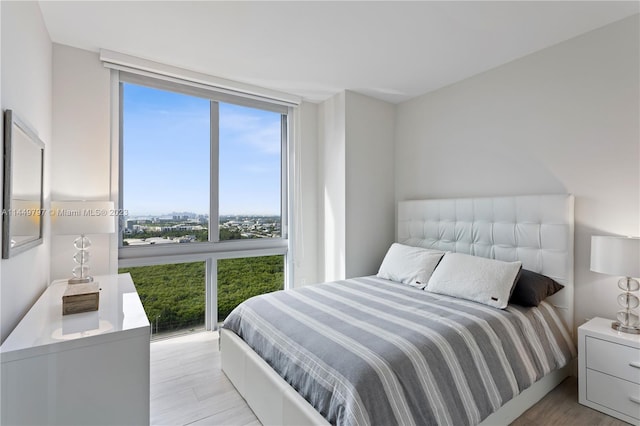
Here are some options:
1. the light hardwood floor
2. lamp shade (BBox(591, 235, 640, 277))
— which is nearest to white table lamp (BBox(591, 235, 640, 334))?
lamp shade (BBox(591, 235, 640, 277))

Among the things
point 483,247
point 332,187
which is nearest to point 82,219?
point 332,187

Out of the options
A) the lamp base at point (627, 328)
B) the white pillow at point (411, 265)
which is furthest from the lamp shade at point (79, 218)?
the lamp base at point (627, 328)

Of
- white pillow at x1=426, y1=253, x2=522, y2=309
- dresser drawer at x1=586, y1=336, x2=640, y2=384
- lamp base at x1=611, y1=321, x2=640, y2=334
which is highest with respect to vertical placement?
white pillow at x1=426, y1=253, x2=522, y2=309

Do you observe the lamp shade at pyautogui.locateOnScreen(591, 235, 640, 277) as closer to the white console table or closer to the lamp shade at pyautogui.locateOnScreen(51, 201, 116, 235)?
the white console table

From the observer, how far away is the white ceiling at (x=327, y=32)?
2023 millimetres

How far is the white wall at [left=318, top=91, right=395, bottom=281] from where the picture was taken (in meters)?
3.42

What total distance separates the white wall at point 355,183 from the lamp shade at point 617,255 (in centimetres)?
201

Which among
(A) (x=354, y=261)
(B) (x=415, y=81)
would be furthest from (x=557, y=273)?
(B) (x=415, y=81)

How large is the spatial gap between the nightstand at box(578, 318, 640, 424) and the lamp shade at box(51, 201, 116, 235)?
3.35m

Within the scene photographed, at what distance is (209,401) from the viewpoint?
206cm

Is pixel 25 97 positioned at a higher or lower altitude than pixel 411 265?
higher

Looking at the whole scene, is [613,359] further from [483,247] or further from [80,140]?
[80,140]

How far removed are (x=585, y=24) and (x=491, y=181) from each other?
130 centimetres

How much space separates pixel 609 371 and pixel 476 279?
2.88 ft
